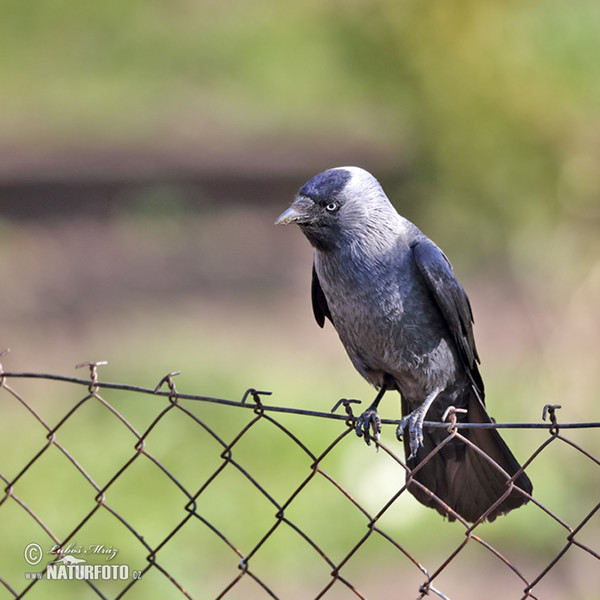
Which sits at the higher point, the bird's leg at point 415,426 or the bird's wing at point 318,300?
the bird's wing at point 318,300

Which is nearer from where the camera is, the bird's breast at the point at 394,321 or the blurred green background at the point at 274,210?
the bird's breast at the point at 394,321

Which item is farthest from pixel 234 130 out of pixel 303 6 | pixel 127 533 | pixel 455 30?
pixel 127 533

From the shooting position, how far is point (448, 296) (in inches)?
142

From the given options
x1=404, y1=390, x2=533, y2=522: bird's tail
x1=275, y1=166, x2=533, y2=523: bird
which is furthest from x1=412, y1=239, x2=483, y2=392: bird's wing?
x1=404, y1=390, x2=533, y2=522: bird's tail

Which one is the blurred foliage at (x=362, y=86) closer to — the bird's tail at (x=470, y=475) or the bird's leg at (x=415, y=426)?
the bird's leg at (x=415, y=426)

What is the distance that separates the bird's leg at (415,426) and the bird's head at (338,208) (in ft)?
2.18

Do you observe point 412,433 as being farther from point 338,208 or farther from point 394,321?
point 338,208

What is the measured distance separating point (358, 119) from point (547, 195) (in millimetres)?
3321

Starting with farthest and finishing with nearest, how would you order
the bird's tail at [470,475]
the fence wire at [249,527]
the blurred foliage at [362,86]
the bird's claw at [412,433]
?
1. the blurred foliage at [362,86]
2. the fence wire at [249,527]
3. the bird's claw at [412,433]
4. the bird's tail at [470,475]

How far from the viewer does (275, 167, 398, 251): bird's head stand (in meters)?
3.63

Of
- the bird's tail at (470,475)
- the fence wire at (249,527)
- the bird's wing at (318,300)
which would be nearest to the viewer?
the bird's tail at (470,475)

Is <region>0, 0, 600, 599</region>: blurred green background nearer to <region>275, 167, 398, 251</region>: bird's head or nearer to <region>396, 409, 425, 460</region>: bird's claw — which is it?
<region>396, 409, 425, 460</region>: bird's claw

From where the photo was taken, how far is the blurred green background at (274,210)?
5391 millimetres

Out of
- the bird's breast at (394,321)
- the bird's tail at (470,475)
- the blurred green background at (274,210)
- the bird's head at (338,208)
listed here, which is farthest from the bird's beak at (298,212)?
the blurred green background at (274,210)
